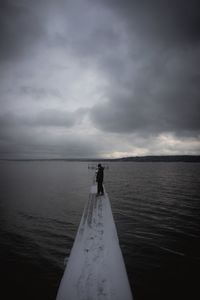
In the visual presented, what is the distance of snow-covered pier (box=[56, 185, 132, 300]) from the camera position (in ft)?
13.6

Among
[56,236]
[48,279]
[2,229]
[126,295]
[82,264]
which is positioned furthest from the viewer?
[2,229]

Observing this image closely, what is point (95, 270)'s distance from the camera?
502 centimetres

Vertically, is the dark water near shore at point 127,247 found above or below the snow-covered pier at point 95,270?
below

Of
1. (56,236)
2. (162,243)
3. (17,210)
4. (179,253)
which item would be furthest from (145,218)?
(17,210)

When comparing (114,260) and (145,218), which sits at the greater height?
(114,260)

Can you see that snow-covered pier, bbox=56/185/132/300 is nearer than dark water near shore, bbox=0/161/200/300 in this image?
Yes

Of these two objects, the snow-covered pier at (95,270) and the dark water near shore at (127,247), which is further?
the dark water near shore at (127,247)

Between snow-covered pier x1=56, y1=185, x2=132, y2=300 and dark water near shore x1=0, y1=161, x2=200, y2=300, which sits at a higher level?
snow-covered pier x1=56, y1=185, x2=132, y2=300

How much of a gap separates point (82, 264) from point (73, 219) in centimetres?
900

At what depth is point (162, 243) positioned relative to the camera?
955cm

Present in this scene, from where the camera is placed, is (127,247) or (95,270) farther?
(127,247)

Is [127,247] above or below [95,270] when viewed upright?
below

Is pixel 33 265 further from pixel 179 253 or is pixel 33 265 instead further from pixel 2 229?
pixel 179 253

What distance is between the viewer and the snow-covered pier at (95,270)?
4.14m
